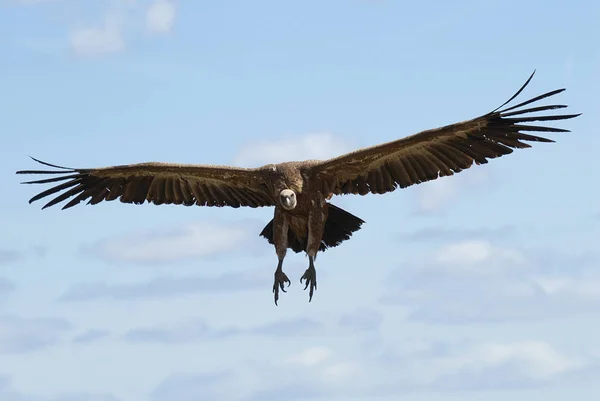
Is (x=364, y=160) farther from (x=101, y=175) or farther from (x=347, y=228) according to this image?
(x=101, y=175)

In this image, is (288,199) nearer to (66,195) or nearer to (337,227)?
(337,227)

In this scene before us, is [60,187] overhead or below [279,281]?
overhead

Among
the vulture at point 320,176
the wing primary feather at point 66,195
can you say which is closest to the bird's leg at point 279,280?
the vulture at point 320,176

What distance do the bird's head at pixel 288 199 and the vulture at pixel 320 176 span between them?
13mm

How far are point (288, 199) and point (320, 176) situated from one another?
81cm

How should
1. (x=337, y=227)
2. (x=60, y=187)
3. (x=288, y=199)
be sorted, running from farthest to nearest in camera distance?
(x=60, y=187) → (x=337, y=227) → (x=288, y=199)

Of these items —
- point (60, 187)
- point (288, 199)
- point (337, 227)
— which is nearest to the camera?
point (288, 199)

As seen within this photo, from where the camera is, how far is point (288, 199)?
2038cm

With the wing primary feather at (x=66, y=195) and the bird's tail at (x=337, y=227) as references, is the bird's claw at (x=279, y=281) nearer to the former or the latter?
the bird's tail at (x=337, y=227)

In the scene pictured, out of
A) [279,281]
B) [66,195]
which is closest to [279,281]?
[279,281]

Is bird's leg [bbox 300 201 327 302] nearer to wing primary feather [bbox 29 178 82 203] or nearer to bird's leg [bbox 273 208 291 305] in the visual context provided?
bird's leg [bbox 273 208 291 305]

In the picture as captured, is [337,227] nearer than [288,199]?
No

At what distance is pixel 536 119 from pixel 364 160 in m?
2.35

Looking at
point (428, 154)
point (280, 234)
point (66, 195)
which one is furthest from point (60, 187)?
point (428, 154)
